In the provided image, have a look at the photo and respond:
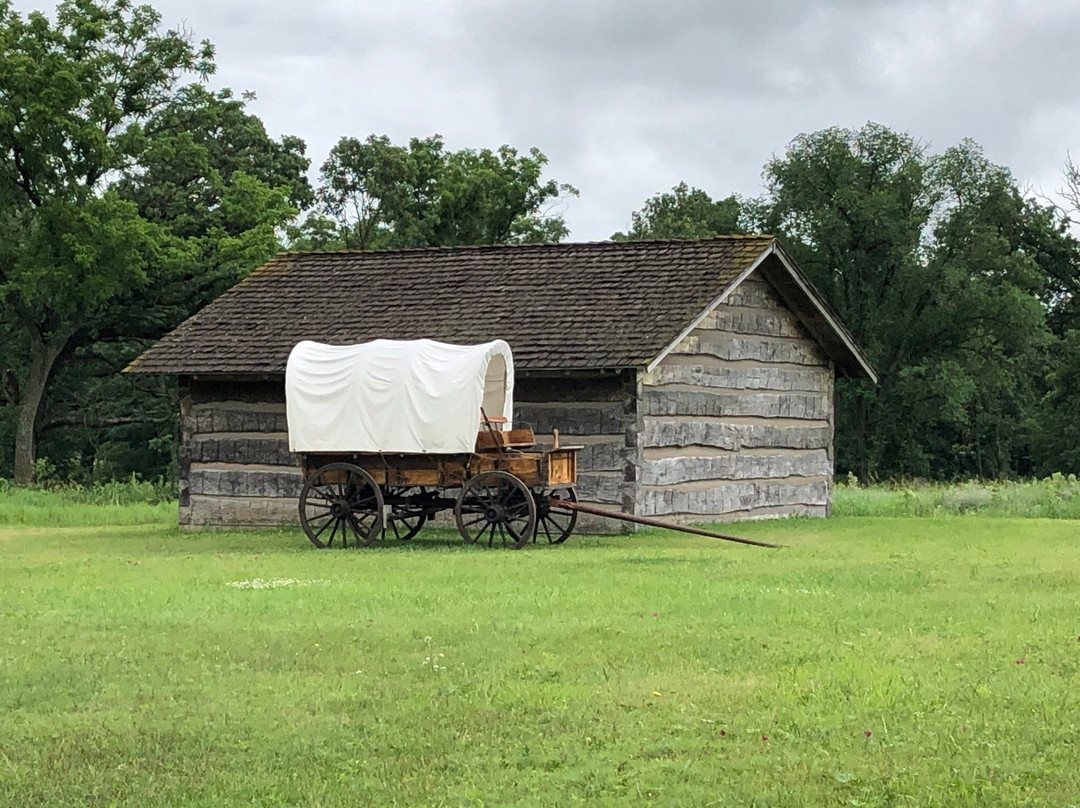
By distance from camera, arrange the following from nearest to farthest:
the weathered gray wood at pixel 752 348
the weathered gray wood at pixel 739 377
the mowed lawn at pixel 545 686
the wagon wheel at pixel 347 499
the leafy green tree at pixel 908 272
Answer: the mowed lawn at pixel 545 686, the wagon wheel at pixel 347 499, the weathered gray wood at pixel 739 377, the weathered gray wood at pixel 752 348, the leafy green tree at pixel 908 272

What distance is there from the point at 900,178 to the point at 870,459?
32.9ft

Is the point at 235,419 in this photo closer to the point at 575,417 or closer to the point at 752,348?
the point at 575,417

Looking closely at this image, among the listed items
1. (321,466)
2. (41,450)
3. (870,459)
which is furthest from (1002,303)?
(321,466)

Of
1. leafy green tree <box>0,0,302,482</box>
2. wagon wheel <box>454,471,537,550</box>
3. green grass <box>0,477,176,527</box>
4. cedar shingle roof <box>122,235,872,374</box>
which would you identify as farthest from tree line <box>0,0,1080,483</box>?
wagon wheel <box>454,471,537,550</box>

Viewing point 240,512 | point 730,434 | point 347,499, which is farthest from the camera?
point 730,434

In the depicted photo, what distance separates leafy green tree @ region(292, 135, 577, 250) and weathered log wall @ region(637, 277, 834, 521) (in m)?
26.4

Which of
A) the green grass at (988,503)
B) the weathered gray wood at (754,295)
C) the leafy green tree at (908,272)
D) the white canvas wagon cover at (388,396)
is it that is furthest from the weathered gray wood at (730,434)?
the leafy green tree at (908,272)

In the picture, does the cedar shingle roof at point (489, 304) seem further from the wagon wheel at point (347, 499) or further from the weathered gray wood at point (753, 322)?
the wagon wheel at point (347, 499)

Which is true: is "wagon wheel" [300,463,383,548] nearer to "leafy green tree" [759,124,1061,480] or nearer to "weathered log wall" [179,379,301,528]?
"weathered log wall" [179,379,301,528]

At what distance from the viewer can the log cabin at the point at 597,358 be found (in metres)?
23.8

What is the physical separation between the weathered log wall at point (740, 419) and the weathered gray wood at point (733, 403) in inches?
0.7

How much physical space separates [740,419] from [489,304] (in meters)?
4.70

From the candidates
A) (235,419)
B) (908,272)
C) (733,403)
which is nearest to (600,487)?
(733,403)

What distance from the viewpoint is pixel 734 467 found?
26.5 meters
